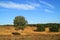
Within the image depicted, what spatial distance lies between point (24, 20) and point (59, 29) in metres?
13.0

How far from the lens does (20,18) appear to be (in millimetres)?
50500

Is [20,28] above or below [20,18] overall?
below

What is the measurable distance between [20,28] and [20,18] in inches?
168

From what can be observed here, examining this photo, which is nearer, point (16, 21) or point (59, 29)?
point (16, 21)

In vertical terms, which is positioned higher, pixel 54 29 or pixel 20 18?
pixel 20 18

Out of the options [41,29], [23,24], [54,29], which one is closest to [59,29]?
[54,29]

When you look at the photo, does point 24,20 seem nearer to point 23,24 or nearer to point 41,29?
point 23,24

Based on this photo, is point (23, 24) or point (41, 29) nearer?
point (23, 24)

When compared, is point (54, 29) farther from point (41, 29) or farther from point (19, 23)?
point (19, 23)

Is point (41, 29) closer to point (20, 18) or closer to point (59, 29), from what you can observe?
point (59, 29)

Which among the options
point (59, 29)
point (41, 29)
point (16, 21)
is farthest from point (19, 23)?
point (59, 29)

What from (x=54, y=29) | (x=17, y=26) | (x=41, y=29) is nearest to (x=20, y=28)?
(x=17, y=26)

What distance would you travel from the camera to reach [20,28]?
53188 mm

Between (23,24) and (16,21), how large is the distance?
107 inches
